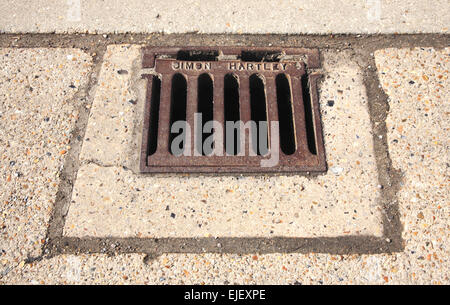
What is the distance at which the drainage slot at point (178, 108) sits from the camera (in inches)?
62.4

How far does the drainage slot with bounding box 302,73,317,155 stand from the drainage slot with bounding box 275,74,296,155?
2.8 inches

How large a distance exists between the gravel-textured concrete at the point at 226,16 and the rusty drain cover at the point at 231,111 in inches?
7.2

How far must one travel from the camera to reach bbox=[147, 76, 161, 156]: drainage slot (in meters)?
1.58

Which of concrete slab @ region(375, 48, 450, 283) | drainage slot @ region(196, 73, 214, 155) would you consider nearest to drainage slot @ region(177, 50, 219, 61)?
drainage slot @ region(196, 73, 214, 155)

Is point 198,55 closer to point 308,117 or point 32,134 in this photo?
point 308,117

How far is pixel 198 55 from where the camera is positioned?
1757 mm

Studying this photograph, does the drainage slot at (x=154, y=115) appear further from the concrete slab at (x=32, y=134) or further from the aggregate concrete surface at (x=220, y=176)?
the concrete slab at (x=32, y=134)

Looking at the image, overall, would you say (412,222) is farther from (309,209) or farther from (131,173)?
Answer: (131,173)

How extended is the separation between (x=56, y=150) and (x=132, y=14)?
82cm

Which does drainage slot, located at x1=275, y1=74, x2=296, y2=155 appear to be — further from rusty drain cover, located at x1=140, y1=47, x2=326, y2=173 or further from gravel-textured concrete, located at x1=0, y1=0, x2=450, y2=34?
gravel-textured concrete, located at x1=0, y1=0, x2=450, y2=34

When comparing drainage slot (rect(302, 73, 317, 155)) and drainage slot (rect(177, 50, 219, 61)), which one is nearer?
drainage slot (rect(302, 73, 317, 155))

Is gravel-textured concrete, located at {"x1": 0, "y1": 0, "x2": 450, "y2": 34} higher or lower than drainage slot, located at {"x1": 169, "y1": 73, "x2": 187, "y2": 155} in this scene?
higher

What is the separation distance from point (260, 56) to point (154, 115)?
1.91 ft
